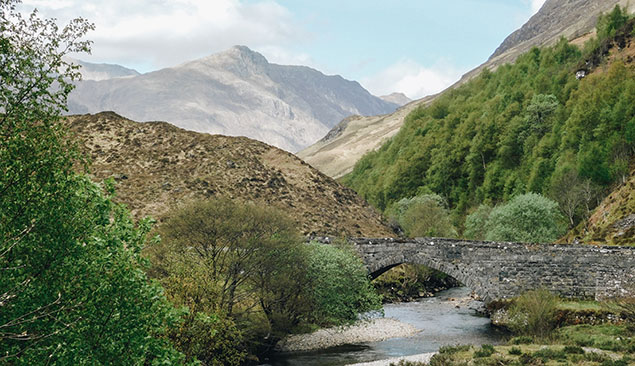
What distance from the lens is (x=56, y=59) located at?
1502 cm

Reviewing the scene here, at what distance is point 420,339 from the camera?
1841 inches

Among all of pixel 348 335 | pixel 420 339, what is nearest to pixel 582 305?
pixel 420 339

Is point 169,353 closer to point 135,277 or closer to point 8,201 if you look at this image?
point 135,277

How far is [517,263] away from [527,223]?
31599 mm

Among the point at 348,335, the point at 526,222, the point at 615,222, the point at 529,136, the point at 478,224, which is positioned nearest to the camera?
the point at 348,335

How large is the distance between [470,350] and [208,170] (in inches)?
1835

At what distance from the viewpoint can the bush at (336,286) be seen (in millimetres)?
45844

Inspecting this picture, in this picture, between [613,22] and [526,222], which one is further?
[613,22]

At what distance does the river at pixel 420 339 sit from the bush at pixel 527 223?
20873mm

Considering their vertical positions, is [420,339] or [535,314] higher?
[535,314]

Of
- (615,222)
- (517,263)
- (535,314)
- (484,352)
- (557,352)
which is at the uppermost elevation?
(517,263)

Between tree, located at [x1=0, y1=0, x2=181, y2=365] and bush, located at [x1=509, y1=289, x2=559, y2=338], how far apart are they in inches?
1383

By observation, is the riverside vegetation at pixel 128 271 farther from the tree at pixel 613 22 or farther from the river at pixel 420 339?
the tree at pixel 613 22

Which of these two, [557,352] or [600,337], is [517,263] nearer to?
[600,337]
